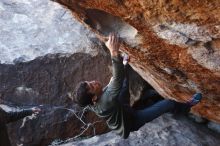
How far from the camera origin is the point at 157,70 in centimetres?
520

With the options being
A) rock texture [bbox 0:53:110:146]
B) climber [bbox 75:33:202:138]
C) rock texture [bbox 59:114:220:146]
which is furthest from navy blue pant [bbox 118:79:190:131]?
rock texture [bbox 0:53:110:146]

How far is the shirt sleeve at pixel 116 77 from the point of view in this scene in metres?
3.77

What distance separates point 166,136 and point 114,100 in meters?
2.39

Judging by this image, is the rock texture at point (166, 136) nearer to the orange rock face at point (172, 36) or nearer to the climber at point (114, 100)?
the orange rock face at point (172, 36)

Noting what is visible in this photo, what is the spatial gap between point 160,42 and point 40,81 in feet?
9.85

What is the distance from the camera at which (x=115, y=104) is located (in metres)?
4.02

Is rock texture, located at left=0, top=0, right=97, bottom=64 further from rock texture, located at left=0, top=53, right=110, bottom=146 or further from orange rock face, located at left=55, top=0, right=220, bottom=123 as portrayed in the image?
orange rock face, located at left=55, top=0, right=220, bottom=123

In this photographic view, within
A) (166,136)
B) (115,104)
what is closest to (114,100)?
(115,104)

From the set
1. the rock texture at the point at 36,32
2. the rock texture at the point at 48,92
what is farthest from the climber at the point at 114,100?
the rock texture at the point at 36,32

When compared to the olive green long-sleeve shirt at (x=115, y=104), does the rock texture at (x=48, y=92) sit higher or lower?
lower

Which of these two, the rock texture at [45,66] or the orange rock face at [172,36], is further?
the rock texture at [45,66]

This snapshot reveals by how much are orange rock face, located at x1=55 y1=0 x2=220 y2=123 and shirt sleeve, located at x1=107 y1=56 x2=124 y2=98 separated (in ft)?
1.71

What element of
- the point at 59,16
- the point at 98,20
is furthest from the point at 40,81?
the point at 98,20

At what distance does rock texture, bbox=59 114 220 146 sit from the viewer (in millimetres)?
5910
